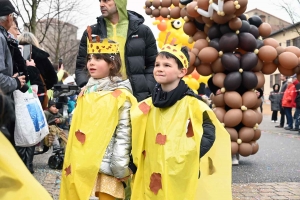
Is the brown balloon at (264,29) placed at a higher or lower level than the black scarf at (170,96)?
higher

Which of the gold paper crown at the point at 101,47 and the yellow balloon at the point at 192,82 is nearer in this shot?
the gold paper crown at the point at 101,47

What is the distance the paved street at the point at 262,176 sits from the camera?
512cm

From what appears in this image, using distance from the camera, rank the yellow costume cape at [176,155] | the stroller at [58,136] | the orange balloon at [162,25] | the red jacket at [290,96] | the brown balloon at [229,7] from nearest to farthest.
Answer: the yellow costume cape at [176,155] < the brown balloon at [229,7] < the stroller at [58,136] < the orange balloon at [162,25] < the red jacket at [290,96]

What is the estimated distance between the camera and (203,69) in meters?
6.57

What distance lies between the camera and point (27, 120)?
4.23 meters

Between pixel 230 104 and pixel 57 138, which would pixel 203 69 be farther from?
pixel 57 138

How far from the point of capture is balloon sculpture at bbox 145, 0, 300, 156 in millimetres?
6273

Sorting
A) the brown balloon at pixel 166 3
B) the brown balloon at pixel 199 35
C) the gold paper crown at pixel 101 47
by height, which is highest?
the brown balloon at pixel 166 3

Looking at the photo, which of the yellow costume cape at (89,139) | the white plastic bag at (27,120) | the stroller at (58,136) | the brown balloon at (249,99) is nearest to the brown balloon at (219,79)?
the brown balloon at (249,99)

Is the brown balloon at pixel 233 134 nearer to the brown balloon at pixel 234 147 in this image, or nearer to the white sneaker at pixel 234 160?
the brown balloon at pixel 234 147

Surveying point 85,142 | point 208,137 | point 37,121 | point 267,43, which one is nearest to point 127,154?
point 85,142

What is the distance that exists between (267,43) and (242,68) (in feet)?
1.99

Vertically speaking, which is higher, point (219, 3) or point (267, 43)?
point (219, 3)

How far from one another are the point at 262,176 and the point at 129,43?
3237 mm
